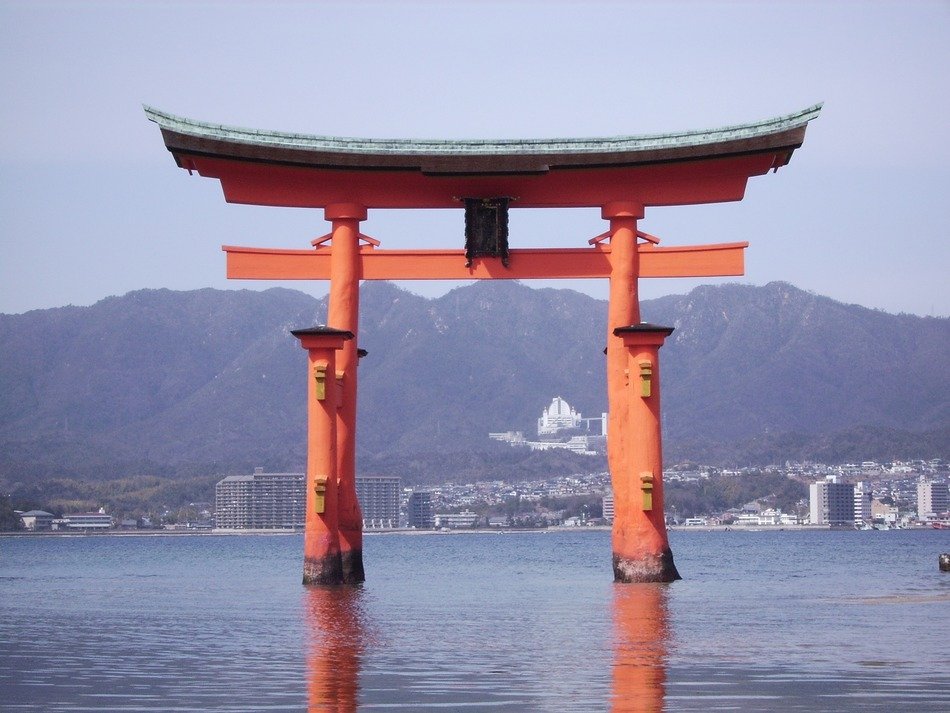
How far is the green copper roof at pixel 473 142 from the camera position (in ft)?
89.5

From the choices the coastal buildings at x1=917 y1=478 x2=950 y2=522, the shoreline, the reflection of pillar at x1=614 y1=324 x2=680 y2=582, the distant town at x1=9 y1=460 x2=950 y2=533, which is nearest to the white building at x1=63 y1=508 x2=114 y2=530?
the distant town at x1=9 y1=460 x2=950 y2=533

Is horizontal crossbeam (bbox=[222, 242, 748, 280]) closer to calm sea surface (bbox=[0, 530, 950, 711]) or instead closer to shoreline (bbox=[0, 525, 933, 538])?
calm sea surface (bbox=[0, 530, 950, 711])

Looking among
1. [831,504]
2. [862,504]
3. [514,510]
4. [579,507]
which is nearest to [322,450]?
[831,504]

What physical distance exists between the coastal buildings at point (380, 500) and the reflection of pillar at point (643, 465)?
465 feet

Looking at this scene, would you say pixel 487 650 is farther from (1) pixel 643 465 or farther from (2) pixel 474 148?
(2) pixel 474 148

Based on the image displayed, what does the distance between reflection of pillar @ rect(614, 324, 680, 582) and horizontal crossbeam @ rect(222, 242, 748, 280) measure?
1.72 metres

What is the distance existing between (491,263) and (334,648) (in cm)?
1243

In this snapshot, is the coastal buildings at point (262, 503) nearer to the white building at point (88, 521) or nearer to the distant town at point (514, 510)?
the distant town at point (514, 510)

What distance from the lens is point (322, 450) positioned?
88.7 ft

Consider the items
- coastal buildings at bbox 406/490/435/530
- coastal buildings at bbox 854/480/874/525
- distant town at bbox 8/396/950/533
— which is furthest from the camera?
coastal buildings at bbox 406/490/435/530

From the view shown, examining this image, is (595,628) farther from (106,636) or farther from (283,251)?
(283,251)

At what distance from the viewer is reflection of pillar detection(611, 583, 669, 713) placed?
1302 centimetres

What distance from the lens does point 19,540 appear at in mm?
134500

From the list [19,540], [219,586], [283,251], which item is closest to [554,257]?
[283,251]
